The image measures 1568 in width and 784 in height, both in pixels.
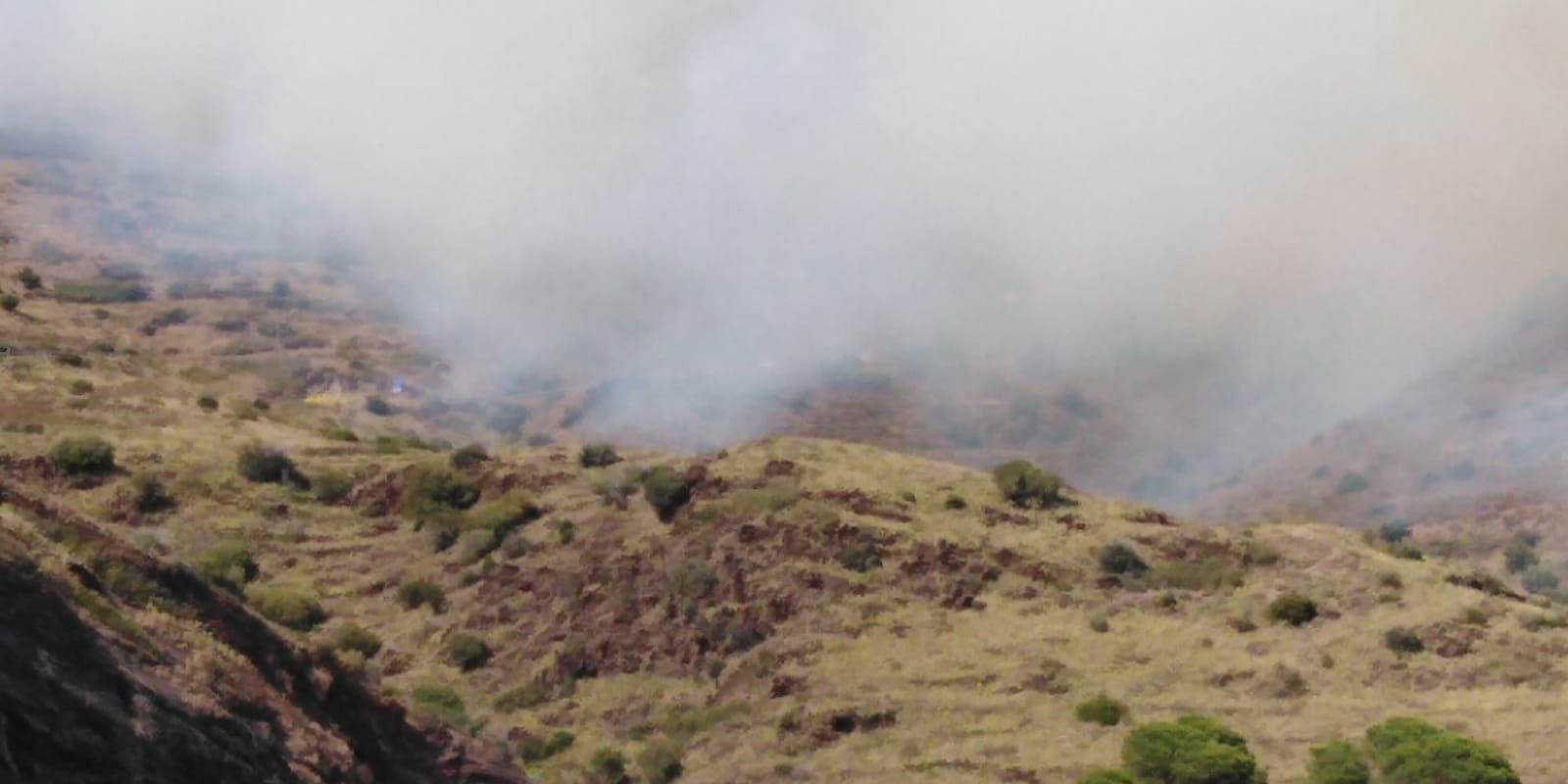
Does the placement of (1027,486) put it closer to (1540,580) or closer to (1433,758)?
(1433,758)

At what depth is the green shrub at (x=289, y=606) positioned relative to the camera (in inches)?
2085

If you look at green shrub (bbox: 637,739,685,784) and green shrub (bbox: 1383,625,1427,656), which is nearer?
green shrub (bbox: 637,739,685,784)

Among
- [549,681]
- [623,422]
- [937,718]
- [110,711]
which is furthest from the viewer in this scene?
[623,422]

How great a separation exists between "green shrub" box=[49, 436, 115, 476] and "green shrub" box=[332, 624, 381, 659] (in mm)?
17294

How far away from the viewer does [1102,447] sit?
178m

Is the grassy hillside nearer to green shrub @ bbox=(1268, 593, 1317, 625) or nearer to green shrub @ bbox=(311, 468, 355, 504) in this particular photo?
green shrub @ bbox=(311, 468, 355, 504)

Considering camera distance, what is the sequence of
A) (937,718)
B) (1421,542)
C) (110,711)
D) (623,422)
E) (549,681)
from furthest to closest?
(623,422) → (1421,542) → (549,681) → (937,718) → (110,711)

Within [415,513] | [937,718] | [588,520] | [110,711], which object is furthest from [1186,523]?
[110,711]

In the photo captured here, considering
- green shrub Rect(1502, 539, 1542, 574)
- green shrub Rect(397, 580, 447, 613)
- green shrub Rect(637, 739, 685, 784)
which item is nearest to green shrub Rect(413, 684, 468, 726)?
green shrub Rect(637, 739, 685, 784)

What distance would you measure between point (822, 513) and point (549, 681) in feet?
47.6

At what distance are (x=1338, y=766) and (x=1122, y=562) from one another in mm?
19357

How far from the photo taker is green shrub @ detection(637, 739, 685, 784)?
48.3 m

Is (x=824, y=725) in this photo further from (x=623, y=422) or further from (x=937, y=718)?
(x=623, y=422)

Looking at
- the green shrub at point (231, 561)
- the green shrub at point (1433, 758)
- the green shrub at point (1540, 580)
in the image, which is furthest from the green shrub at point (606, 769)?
the green shrub at point (1540, 580)
